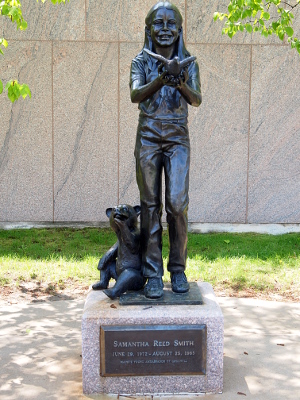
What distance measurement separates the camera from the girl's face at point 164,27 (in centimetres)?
457

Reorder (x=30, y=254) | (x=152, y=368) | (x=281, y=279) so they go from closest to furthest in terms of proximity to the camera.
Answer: (x=152, y=368), (x=281, y=279), (x=30, y=254)

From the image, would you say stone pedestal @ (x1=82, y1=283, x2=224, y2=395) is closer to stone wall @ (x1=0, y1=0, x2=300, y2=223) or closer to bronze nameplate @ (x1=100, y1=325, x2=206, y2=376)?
bronze nameplate @ (x1=100, y1=325, x2=206, y2=376)

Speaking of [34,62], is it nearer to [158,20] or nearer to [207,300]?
[158,20]

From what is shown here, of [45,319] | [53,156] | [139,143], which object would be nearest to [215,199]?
[53,156]

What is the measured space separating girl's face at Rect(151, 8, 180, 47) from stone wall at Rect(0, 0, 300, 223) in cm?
562

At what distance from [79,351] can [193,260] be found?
137 inches

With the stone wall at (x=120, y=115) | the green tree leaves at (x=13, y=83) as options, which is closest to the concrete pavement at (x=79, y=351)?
the green tree leaves at (x=13, y=83)

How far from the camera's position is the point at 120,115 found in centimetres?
1026

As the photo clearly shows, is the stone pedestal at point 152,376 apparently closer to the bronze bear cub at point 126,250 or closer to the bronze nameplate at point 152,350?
the bronze nameplate at point 152,350

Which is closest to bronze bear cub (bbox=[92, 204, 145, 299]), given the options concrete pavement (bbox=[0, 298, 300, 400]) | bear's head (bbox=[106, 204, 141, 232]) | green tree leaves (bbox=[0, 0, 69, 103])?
bear's head (bbox=[106, 204, 141, 232])

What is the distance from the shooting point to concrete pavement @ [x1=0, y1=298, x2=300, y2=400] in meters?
4.35

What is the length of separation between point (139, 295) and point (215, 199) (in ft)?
19.6

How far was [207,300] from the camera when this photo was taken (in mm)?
4629

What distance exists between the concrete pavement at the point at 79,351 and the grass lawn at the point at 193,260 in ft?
2.32
